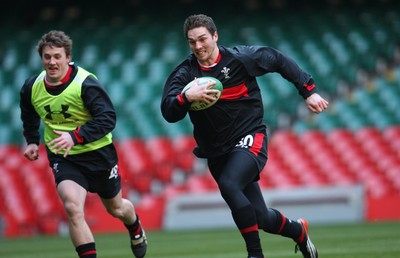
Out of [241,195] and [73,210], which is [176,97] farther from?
[73,210]

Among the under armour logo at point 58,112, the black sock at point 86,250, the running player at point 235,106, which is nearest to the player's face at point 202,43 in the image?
the running player at point 235,106

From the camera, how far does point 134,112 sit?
2073 centimetres

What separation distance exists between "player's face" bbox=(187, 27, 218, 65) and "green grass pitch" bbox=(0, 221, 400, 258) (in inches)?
106

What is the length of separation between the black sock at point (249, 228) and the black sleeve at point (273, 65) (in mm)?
1214

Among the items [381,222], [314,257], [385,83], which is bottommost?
[381,222]

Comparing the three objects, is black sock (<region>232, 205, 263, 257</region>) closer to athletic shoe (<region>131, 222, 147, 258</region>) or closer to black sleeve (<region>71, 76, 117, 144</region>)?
black sleeve (<region>71, 76, 117, 144</region>)

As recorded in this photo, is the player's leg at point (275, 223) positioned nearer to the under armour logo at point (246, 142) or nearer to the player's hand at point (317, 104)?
the under armour logo at point (246, 142)

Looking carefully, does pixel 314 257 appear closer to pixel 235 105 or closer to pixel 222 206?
pixel 235 105

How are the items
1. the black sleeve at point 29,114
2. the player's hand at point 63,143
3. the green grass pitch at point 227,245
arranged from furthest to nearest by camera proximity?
1. the green grass pitch at point 227,245
2. the black sleeve at point 29,114
3. the player's hand at point 63,143

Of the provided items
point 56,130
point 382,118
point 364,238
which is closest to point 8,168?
point 382,118

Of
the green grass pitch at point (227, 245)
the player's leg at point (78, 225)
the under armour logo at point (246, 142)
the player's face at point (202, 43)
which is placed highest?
the player's face at point (202, 43)

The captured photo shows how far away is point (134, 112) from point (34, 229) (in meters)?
4.06

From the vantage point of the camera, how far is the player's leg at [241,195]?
275 inches

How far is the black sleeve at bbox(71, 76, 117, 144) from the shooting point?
7.58m
